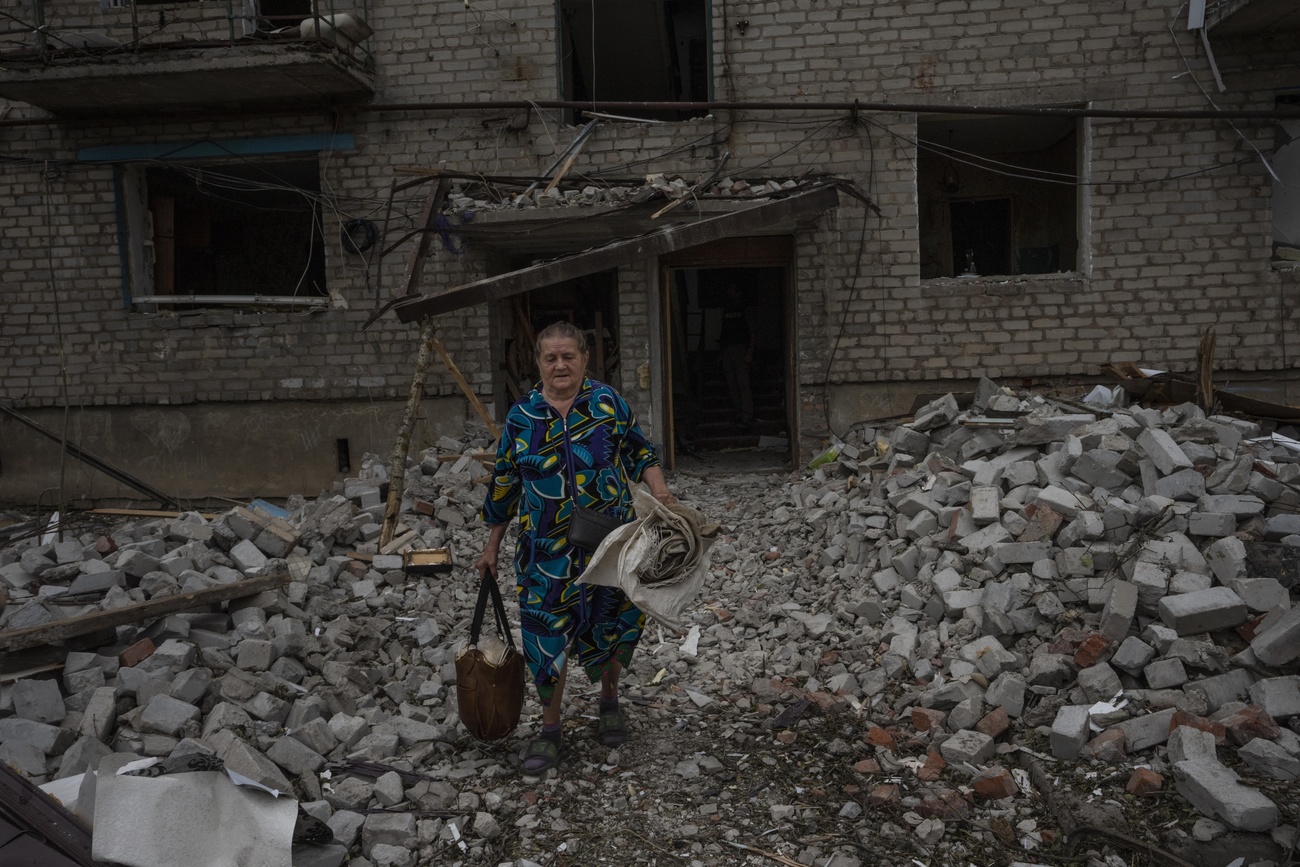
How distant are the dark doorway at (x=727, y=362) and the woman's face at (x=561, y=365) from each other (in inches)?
313

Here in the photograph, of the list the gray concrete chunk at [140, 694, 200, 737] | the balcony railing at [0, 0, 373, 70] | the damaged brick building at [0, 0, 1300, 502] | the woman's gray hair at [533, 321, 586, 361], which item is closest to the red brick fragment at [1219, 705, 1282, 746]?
the woman's gray hair at [533, 321, 586, 361]

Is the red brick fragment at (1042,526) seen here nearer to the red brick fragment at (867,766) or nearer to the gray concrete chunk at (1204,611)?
the gray concrete chunk at (1204,611)

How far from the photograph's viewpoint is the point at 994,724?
145 inches

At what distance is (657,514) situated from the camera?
318 centimetres

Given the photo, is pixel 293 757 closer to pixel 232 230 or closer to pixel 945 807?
pixel 945 807

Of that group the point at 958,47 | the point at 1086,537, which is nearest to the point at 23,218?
the point at 958,47

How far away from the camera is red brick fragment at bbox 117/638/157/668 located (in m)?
4.08

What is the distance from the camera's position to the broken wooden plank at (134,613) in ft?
12.6

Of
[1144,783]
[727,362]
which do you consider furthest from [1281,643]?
[727,362]

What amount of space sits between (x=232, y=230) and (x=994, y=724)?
40.9 ft

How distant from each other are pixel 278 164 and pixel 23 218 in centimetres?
262

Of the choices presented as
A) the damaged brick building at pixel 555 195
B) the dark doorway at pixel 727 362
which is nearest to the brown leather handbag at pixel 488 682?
the damaged brick building at pixel 555 195

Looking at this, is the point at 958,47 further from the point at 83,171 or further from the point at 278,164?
the point at 83,171

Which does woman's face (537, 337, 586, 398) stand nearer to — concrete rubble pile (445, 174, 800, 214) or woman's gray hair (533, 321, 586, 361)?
woman's gray hair (533, 321, 586, 361)
